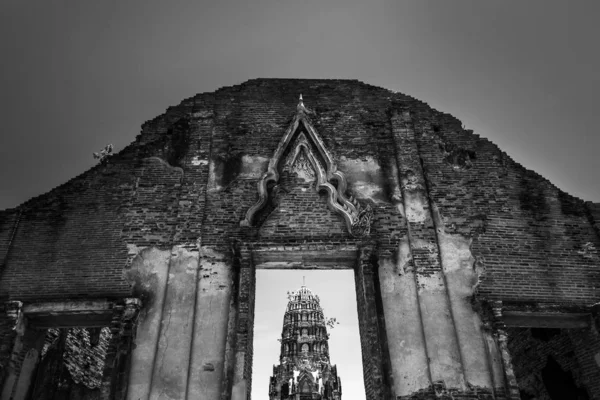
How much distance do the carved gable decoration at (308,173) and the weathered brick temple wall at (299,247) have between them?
28 mm

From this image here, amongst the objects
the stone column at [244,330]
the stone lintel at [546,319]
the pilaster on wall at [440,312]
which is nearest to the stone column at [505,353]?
the pilaster on wall at [440,312]

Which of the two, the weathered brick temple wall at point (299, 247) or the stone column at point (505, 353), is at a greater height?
the weathered brick temple wall at point (299, 247)

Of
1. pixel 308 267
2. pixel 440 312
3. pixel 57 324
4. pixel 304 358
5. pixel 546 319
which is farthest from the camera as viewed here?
pixel 304 358

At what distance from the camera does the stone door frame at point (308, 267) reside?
642 centimetres

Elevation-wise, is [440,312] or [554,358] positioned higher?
[440,312]

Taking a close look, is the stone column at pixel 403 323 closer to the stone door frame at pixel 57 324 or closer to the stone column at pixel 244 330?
the stone column at pixel 244 330

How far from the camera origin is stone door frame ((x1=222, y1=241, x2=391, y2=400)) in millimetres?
6422

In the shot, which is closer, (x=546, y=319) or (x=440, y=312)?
(x=440, y=312)

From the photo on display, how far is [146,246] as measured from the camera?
764 cm

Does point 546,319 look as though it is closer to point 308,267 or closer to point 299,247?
point 308,267

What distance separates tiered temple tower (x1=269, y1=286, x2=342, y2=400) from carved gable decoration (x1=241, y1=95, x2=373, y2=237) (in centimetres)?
2548

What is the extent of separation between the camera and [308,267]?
7738 millimetres

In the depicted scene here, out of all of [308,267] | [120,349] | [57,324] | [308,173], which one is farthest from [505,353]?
[57,324]

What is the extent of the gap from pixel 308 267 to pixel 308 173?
5.55 ft
